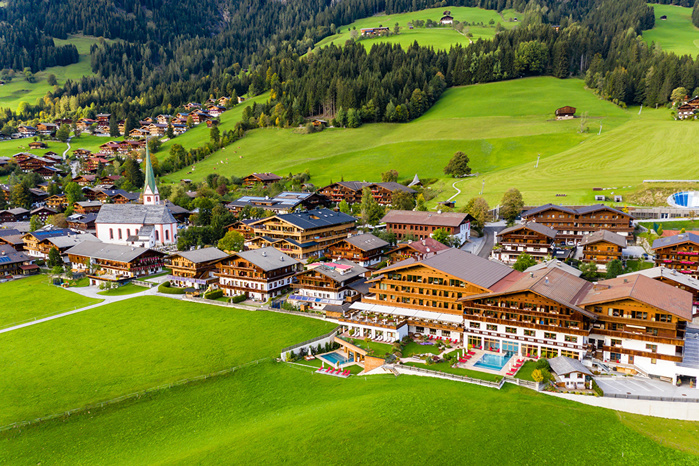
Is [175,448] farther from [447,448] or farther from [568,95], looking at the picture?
[568,95]

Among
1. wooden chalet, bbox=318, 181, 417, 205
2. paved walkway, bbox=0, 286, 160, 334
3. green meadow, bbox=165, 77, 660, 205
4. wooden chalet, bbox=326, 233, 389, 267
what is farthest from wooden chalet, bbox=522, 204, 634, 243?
paved walkway, bbox=0, 286, 160, 334

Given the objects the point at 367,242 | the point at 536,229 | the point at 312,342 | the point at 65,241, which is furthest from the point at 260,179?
the point at 312,342

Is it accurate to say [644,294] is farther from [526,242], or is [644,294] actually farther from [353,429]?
[526,242]

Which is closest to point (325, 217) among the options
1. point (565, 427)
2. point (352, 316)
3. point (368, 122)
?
point (352, 316)

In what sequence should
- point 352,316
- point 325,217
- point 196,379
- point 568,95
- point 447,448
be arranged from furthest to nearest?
point 568,95
point 325,217
point 352,316
point 196,379
point 447,448

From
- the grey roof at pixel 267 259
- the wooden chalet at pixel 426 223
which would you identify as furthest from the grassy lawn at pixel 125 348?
the wooden chalet at pixel 426 223

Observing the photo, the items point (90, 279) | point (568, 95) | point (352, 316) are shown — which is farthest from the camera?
point (568, 95)
